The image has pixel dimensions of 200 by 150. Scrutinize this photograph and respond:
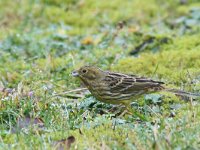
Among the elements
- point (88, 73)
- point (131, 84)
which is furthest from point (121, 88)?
point (88, 73)

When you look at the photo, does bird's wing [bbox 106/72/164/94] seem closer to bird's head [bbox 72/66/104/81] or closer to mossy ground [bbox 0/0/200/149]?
bird's head [bbox 72/66/104/81]

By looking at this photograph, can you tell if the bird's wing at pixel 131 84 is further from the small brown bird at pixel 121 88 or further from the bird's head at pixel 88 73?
the bird's head at pixel 88 73

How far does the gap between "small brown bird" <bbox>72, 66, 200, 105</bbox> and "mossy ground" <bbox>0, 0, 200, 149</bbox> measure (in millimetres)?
183

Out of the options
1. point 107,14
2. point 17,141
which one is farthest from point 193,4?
point 17,141

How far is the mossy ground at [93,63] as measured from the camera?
6.08m

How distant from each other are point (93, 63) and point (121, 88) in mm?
2345

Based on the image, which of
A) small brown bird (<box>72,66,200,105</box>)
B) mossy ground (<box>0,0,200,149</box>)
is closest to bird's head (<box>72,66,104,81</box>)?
small brown bird (<box>72,66,200,105</box>)

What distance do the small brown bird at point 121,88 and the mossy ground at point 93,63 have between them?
0.60 ft

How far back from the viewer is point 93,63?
949 cm

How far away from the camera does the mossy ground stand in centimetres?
608

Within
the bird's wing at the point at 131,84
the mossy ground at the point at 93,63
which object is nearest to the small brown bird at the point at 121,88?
the bird's wing at the point at 131,84

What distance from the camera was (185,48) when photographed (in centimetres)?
968

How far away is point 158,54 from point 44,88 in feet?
7.00

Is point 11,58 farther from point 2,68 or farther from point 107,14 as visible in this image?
A: point 107,14
